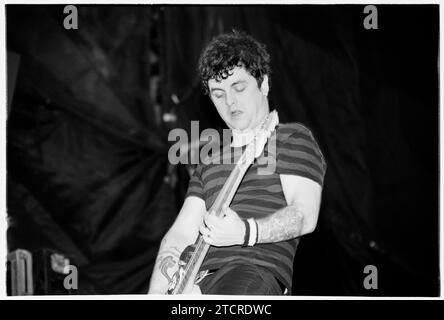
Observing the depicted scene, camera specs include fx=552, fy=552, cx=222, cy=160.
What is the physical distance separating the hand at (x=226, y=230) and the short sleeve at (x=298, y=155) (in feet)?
0.97

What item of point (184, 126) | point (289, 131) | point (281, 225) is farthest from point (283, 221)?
point (184, 126)

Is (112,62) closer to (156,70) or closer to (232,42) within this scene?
(156,70)

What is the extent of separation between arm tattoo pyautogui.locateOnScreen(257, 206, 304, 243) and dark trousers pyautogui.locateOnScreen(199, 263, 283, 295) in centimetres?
14

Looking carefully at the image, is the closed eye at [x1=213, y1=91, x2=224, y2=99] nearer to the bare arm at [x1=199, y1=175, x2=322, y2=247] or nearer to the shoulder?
the shoulder

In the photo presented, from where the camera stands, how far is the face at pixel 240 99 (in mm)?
2447

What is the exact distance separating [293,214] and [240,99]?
0.61m

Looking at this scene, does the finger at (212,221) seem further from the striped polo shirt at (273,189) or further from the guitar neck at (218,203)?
the striped polo shirt at (273,189)

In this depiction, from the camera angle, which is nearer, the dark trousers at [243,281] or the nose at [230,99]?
the dark trousers at [243,281]

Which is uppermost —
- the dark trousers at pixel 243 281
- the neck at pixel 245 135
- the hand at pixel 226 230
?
the neck at pixel 245 135

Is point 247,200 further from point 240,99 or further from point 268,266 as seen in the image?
point 240,99

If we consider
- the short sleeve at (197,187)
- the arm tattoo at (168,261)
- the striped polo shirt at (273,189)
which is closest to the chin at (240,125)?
the striped polo shirt at (273,189)

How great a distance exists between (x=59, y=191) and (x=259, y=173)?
1.70 meters

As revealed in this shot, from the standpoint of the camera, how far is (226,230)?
6.77ft

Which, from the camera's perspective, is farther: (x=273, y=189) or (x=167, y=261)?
(x=167, y=261)
